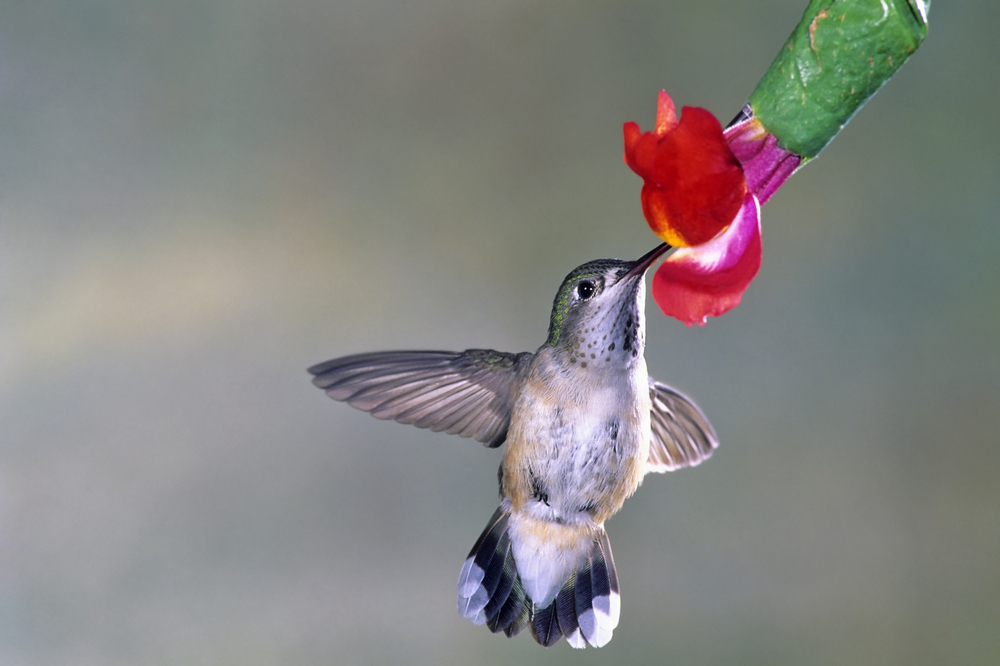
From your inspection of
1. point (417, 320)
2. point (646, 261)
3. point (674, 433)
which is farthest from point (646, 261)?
point (417, 320)

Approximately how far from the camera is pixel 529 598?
27.4 inches

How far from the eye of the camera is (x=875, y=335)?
1.25m

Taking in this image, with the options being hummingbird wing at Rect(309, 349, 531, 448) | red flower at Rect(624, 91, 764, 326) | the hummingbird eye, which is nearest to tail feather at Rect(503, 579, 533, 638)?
hummingbird wing at Rect(309, 349, 531, 448)

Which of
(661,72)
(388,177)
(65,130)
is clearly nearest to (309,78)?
(388,177)

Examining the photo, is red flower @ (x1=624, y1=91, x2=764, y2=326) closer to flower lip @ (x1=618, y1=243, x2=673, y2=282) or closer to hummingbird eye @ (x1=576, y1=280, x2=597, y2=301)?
flower lip @ (x1=618, y1=243, x2=673, y2=282)

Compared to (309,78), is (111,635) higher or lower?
lower

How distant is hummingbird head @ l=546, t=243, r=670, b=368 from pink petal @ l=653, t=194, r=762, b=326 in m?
0.16

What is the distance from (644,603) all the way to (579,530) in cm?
58

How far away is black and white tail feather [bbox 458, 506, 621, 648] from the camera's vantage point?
685mm

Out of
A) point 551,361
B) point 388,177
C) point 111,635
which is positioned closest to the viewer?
point 551,361

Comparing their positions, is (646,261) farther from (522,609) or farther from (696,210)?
(522,609)

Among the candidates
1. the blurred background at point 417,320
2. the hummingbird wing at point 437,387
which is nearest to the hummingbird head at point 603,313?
the hummingbird wing at point 437,387

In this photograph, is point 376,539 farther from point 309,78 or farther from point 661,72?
point 661,72

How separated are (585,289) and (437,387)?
0.63ft
